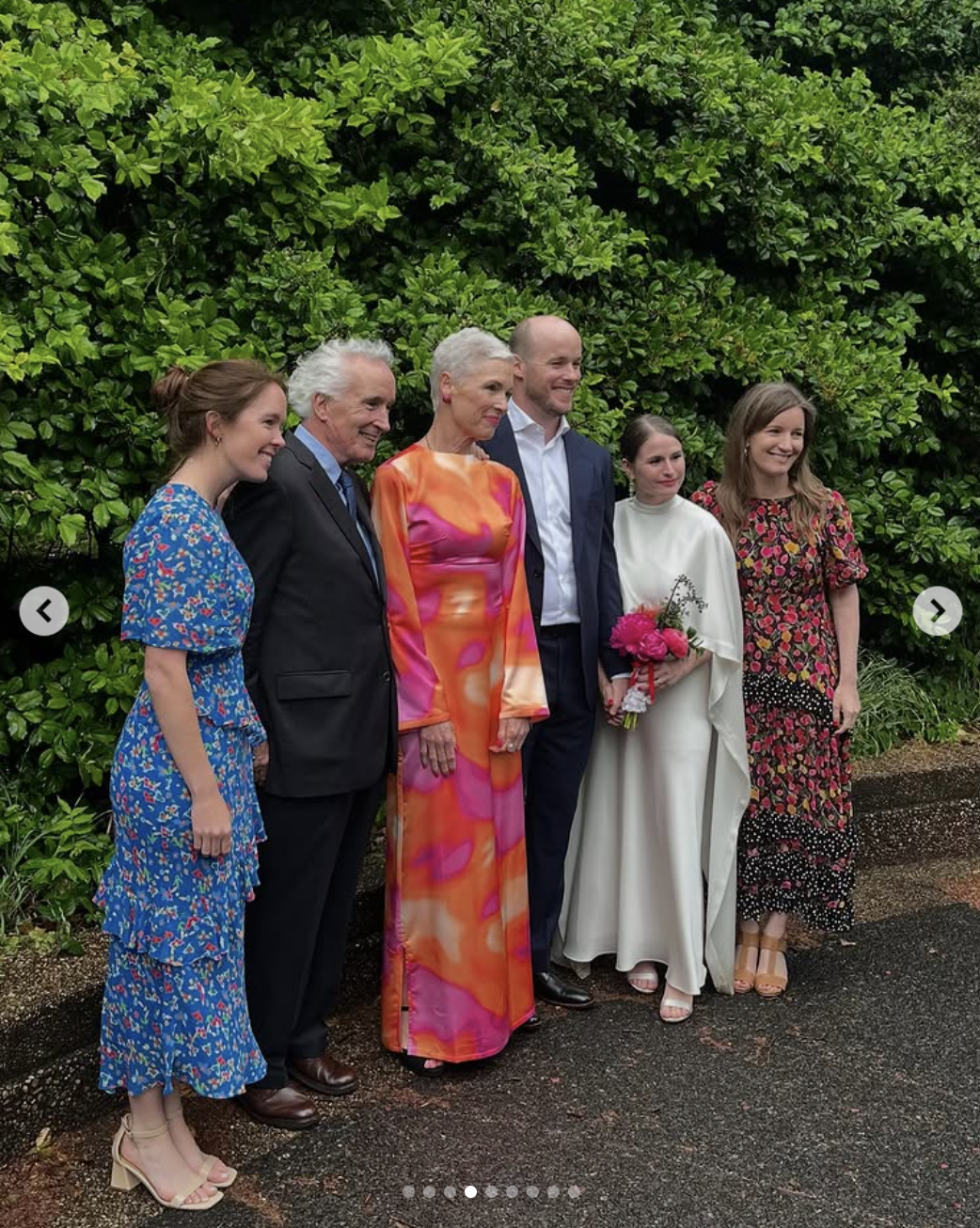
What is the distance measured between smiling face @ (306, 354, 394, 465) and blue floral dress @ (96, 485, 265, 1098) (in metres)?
0.58

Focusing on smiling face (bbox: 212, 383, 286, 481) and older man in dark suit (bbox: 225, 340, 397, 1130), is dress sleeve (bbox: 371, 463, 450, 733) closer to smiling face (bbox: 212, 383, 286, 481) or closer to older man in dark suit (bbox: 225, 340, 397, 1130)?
older man in dark suit (bbox: 225, 340, 397, 1130)

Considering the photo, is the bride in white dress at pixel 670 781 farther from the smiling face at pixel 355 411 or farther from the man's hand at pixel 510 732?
the smiling face at pixel 355 411

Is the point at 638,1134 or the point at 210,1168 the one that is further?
the point at 638,1134

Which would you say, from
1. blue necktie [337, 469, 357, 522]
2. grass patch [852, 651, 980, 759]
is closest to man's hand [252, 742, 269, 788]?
blue necktie [337, 469, 357, 522]

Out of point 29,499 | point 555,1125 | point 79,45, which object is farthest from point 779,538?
point 79,45

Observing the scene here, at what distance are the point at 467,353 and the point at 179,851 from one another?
1.66 m

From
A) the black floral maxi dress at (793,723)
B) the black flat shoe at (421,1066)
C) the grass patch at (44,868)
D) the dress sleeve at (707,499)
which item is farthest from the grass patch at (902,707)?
the grass patch at (44,868)

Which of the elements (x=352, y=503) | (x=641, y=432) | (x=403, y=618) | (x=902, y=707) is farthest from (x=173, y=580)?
(x=902, y=707)

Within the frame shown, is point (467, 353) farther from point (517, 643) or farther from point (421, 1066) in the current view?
point (421, 1066)

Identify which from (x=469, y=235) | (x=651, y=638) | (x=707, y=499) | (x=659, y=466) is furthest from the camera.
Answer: (x=469, y=235)

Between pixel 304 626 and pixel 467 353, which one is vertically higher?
pixel 467 353

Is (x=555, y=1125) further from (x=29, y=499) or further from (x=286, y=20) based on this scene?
(x=286, y=20)

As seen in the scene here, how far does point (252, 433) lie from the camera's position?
3270 mm

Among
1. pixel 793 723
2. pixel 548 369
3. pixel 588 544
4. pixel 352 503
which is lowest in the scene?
pixel 793 723
